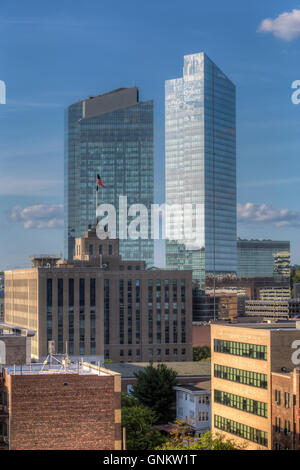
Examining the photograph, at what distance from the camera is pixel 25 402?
57406 mm

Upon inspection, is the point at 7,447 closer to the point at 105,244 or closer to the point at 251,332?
the point at 251,332

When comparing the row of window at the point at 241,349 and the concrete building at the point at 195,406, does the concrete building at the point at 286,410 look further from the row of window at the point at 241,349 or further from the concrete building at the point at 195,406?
the concrete building at the point at 195,406

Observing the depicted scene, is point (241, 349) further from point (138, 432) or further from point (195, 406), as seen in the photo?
point (195, 406)

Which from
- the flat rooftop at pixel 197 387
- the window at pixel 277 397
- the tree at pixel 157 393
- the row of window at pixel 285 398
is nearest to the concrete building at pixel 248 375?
the window at pixel 277 397

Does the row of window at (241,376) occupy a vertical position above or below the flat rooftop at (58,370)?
below

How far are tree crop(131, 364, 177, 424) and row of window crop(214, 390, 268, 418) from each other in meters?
17.5

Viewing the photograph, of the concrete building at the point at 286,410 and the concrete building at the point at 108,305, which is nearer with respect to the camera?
the concrete building at the point at 286,410

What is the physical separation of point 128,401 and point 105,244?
345 feet

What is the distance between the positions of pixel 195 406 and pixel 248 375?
2097cm

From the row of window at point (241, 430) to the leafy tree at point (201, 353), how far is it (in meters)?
85.5

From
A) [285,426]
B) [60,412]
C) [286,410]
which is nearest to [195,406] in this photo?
[285,426]

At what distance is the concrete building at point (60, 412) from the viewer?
57188 millimetres

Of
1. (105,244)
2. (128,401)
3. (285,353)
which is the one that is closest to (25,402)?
(285,353)
